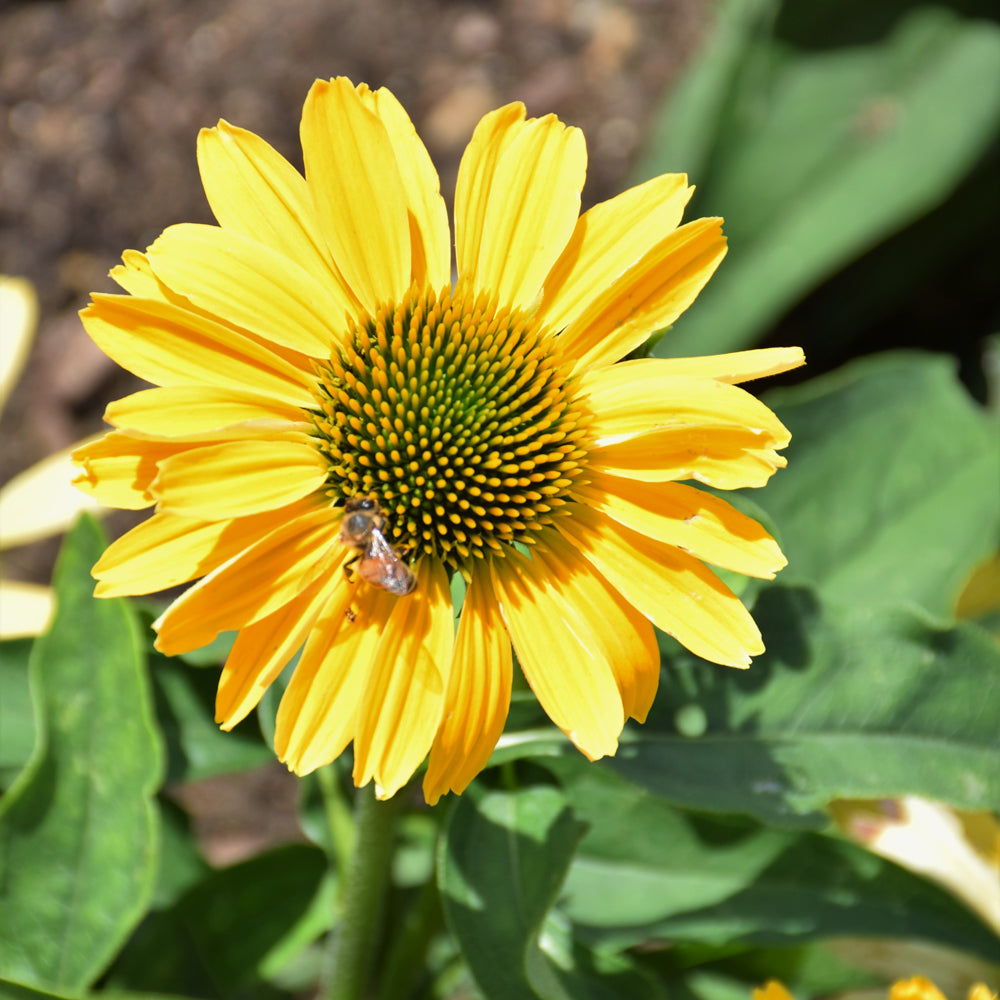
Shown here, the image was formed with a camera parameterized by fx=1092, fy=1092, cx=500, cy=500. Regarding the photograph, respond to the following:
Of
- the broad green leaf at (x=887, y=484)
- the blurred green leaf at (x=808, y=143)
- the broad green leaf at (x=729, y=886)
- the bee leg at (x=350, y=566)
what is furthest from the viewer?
the blurred green leaf at (x=808, y=143)

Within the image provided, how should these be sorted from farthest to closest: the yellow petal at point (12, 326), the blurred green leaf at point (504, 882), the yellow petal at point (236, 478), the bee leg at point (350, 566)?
the yellow petal at point (12, 326)
the blurred green leaf at point (504, 882)
the bee leg at point (350, 566)
the yellow petal at point (236, 478)

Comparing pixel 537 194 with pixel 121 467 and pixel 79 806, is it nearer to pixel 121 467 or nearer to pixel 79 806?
pixel 121 467

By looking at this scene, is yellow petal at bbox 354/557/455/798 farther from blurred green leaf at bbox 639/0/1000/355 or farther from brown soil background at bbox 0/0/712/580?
brown soil background at bbox 0/0/712/580

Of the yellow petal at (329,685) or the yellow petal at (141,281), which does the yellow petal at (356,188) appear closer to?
the yellow petal at (141,281)

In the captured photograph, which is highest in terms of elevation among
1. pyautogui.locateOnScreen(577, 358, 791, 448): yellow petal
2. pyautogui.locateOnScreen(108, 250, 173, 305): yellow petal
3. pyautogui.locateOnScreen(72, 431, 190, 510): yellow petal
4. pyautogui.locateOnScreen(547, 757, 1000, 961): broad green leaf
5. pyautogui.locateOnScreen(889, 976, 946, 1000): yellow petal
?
pyautogui.locateOnScreen(108, 250, 173, 305): yellow petal

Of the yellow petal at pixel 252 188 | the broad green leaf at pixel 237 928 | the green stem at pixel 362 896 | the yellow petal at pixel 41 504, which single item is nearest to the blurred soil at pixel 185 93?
the yellow petal at pixel 41 504

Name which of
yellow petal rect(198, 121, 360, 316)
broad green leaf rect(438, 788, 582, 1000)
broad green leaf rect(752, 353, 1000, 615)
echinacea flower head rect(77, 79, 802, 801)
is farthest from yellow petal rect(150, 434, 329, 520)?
broad green leaf rect(752, 353, 1000, 615)

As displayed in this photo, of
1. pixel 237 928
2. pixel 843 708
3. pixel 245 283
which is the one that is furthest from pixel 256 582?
pixel 237 928

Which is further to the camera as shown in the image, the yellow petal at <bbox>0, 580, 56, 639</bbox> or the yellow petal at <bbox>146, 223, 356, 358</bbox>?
the yellow petal at <bbox>0, 580, 56, 639</bbox>
